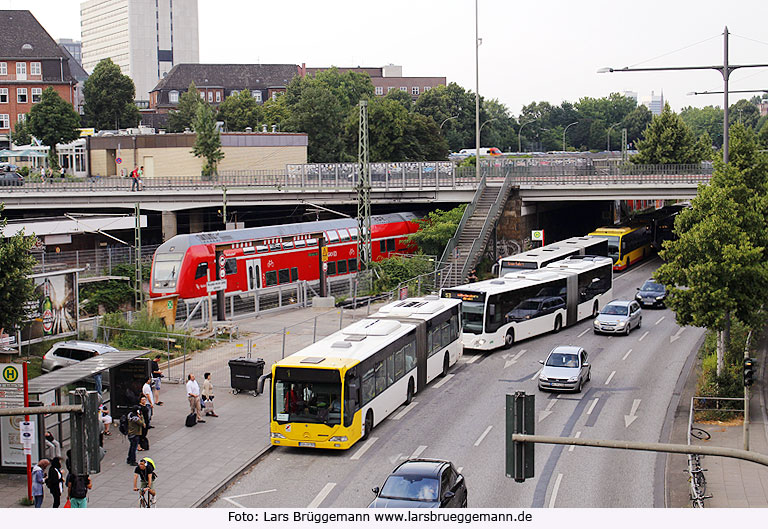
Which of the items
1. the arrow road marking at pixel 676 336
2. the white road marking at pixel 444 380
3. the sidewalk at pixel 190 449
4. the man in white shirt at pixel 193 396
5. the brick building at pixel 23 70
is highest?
the brick building at pixel 23 70

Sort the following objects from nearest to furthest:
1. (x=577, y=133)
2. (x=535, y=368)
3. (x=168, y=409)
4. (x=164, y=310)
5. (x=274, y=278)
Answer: (x=168, y=409), (x=535, y=368), (x=164, y=310), (x=274, y=278), (x=577, y=133)

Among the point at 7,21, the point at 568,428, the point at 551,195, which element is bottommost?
the point at 568,428

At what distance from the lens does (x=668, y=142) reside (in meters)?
82.4

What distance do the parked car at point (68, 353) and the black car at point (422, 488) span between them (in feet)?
50.5

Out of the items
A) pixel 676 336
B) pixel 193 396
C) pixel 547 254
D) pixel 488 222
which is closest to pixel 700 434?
pixel 193 396

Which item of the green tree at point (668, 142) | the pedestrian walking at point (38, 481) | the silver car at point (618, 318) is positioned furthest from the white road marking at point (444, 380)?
the green tree at point (668, 142)

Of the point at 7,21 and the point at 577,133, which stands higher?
the point at 7,21

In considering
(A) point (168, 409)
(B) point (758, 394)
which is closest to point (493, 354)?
(B) point (758, 394)

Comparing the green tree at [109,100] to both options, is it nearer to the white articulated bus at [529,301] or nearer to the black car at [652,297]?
the black car at [652,297]

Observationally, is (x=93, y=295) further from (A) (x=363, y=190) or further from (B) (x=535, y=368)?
(B) (x=535, y=368)

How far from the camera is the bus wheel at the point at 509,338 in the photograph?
113 ft

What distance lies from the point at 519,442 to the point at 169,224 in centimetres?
5608

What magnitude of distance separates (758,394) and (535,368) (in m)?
7.14

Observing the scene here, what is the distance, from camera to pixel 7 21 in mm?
112625
